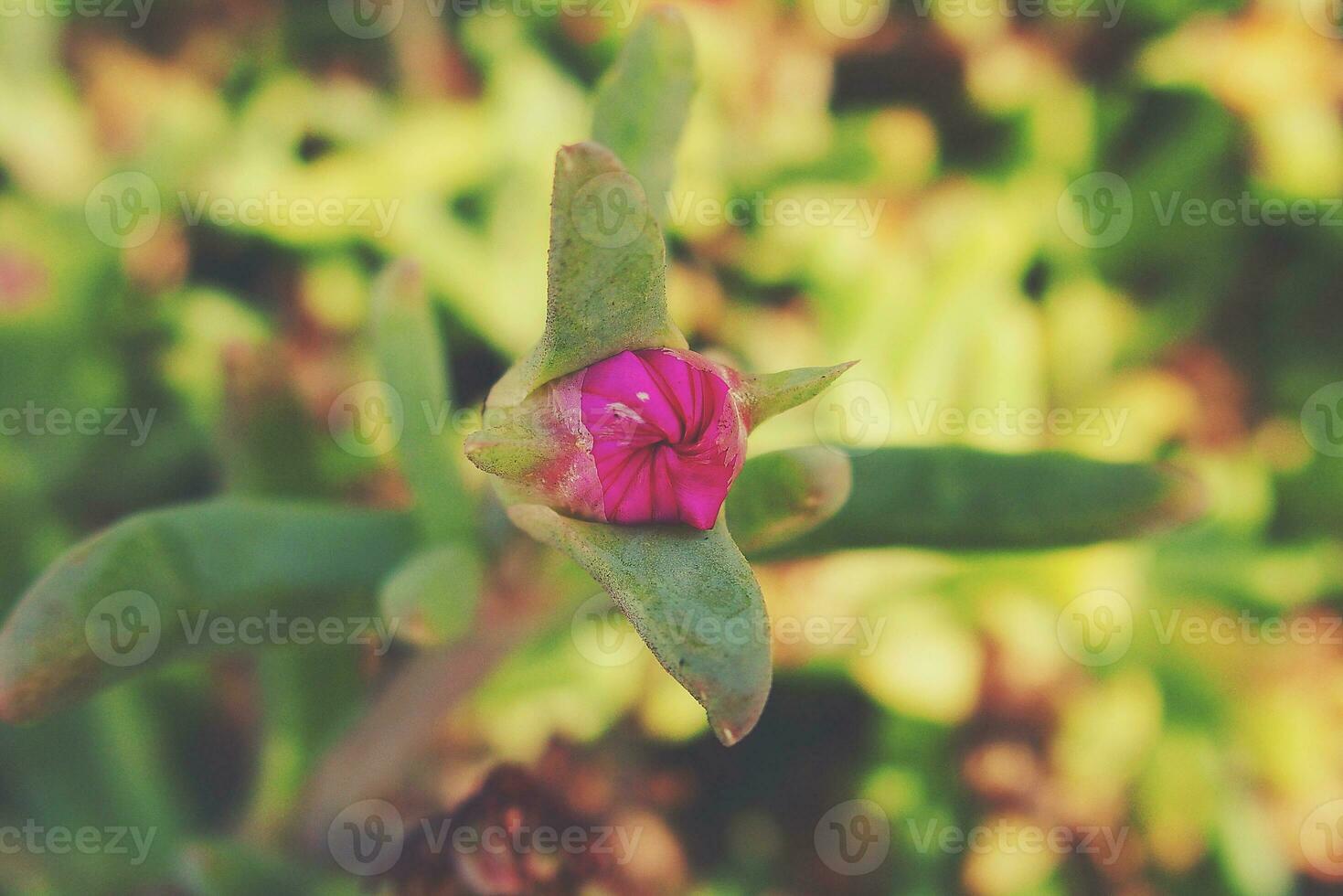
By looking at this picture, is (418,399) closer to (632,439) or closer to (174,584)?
(174,584)

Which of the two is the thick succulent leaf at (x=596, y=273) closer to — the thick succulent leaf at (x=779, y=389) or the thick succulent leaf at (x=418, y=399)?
the thick succulent leaf at (x=779, y=389)

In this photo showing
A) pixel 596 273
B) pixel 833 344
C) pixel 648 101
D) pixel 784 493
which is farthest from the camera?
pixel 833 344

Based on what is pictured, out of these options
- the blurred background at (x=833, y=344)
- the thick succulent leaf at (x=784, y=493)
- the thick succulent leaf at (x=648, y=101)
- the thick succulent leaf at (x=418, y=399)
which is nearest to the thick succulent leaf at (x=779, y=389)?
the thick succulent leaf at (x=784, y=493)

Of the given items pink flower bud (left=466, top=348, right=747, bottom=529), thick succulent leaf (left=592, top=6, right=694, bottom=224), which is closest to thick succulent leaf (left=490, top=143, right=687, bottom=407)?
pink flower bud (left=466, top=348, right=747, bottom=529)

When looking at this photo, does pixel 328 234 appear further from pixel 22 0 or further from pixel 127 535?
pixel 127 535

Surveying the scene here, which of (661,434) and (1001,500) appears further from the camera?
(1001,500)

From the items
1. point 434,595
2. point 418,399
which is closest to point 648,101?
point 418,399

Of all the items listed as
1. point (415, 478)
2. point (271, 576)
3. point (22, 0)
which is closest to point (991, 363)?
point (415, 478)
